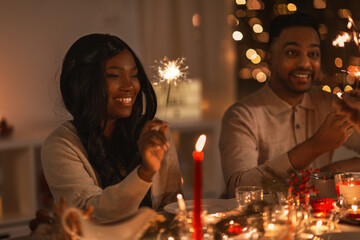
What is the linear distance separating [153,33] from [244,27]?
0.68 m

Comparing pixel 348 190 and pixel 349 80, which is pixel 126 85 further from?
pixel 349 80

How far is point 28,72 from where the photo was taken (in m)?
3.58

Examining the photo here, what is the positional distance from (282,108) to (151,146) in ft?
3.49

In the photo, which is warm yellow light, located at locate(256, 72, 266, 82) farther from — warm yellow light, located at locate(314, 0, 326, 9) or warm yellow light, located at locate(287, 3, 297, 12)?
warm yellow light, located at locate(314, 0, 326, 9)

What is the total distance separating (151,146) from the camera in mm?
1375

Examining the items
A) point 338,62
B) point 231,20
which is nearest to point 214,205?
point 338,62

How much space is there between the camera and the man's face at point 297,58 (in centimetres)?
221

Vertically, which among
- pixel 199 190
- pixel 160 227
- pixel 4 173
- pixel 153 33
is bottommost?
pixel 4 173

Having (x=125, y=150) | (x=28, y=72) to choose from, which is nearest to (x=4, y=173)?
(x=28, y=72)

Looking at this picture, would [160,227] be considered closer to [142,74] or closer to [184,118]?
[142,74]

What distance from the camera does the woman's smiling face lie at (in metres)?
1.67

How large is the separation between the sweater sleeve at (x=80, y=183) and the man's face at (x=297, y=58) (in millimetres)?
966

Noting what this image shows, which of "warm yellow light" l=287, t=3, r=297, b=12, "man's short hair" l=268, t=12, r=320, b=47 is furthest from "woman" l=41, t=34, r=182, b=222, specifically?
"warm yellow light" l=287, t=3, r=297, b=12

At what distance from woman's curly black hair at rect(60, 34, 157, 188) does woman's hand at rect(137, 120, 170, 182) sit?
32 centimetres
